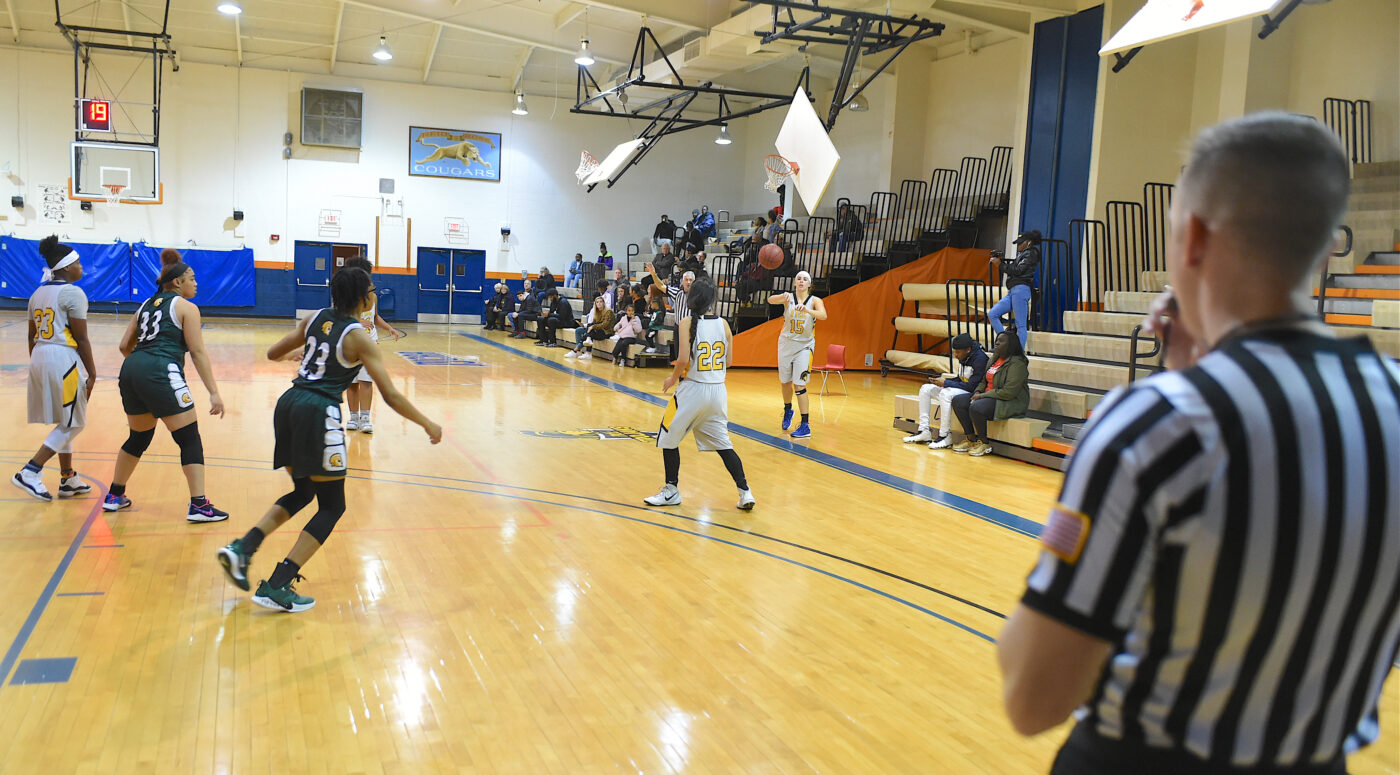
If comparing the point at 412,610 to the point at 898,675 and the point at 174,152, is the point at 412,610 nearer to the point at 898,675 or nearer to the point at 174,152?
the point at 898,675

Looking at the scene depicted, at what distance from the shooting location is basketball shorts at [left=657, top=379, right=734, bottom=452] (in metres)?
6.00

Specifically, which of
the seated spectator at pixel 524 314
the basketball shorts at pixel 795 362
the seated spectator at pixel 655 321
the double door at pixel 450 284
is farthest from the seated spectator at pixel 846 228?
the double door at pixel 450 284

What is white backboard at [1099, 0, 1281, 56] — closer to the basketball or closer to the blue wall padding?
the basketball

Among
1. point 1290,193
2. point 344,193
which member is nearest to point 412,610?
point 1290,193

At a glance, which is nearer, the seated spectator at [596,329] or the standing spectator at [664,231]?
the seated spectator at [596,329]

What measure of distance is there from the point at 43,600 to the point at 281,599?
1005mm

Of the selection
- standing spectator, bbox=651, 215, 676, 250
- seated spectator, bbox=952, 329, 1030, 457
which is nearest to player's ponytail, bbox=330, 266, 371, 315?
seated spectator, bbox=952, 329, 1030, 457

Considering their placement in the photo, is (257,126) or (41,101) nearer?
(41,101)

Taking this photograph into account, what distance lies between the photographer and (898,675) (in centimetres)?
369

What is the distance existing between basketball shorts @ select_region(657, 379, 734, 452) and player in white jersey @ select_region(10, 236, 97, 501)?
3.34 meters

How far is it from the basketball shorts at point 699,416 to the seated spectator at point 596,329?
10491 mm

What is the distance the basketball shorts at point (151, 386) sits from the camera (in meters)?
5.08

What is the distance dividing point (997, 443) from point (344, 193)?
60.7 feet

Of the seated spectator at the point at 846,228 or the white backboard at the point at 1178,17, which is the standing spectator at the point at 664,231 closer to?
the seated spectator at the point at 846,228
